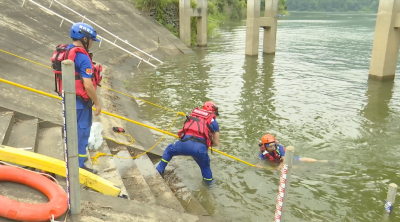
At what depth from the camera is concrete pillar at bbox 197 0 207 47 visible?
2700 cm

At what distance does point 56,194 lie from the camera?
12.4 ft

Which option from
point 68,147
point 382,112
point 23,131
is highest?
point 68,147

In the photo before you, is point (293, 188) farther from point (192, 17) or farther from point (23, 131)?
point (192, 17)

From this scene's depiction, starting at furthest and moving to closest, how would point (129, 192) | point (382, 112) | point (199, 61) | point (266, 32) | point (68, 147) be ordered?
point (266, 32) < point (199, 61) < point (382, 112) < point (129, 192) < point (68, 147)

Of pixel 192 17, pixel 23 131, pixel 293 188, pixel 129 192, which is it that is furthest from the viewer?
pixel 192 17

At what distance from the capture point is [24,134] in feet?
18.6

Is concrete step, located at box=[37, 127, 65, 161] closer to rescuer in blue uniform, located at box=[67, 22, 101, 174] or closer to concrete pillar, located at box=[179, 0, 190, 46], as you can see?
rescuer in blue uniform, located at box=[67, 22, 101, 174]

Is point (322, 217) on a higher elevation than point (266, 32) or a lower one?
lower

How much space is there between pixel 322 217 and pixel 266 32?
2021cm

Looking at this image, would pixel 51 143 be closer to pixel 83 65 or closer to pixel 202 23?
pixel 83 65

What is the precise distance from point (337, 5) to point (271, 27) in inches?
4294

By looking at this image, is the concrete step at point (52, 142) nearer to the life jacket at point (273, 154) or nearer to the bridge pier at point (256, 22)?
the life jacket at point (273, 154)

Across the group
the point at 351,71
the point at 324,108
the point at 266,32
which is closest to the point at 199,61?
the point at 266,32

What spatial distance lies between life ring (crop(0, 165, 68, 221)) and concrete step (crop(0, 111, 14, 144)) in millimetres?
1240
